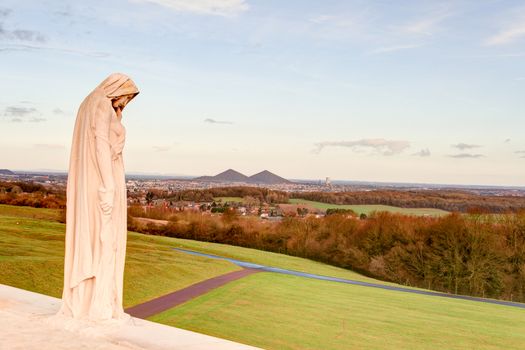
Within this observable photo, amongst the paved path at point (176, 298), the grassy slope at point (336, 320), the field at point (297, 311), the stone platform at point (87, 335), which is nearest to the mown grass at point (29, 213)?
the field at point (297, 311)

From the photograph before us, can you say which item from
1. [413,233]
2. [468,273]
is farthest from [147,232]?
[468,273]

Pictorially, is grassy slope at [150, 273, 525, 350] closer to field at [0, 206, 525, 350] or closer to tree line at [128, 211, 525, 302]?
field at [0, 206, 525, 350]

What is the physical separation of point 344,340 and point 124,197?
9.04 metres

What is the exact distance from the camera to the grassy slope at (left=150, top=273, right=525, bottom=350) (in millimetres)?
13203

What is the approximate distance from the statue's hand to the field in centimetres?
724

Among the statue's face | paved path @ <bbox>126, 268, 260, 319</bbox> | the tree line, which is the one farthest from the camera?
the tree line

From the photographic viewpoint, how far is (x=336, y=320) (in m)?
15.8

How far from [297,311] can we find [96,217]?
11891 mm

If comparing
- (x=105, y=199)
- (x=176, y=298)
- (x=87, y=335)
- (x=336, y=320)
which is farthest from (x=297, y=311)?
(x=105, y=199)

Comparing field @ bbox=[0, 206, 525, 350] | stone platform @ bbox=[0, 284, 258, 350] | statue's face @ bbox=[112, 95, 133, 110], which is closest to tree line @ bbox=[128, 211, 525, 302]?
field @ bbox=[0, 206, 525, 350]

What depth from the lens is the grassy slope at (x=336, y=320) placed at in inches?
520

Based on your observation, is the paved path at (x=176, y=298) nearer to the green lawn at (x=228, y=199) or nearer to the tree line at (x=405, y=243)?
the tree line at (x=405, y=243)

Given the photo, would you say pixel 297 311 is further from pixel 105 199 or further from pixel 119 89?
pixel 119 89

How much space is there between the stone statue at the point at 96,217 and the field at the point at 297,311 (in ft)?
22.1
